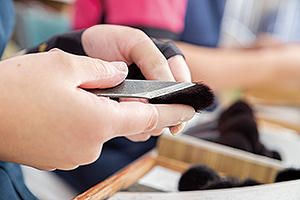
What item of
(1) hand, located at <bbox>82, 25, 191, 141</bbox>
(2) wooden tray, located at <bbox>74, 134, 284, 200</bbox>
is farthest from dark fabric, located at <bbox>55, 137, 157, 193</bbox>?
(1) hand, located at <bbox>82, 25, 191, 141</bbox>

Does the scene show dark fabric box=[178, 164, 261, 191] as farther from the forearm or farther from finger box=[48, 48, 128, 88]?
the forearm

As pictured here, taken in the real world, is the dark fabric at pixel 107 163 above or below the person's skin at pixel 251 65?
below

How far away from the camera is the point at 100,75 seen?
170 millimetres

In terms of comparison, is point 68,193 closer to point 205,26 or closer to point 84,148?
point 84,148

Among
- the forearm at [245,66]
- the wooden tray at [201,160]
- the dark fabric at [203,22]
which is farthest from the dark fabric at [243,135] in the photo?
the dark fabric at [203,22]

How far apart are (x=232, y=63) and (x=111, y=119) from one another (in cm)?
46

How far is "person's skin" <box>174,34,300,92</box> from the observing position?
1.82 ft

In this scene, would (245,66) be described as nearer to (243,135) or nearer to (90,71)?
(243,135)

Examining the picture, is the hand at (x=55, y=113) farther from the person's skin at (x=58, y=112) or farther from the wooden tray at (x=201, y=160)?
the wooden tray at (x=201, y=160)

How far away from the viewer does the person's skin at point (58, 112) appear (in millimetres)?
149

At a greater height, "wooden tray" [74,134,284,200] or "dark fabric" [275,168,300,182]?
"dark fabric" [275,168,300,182]

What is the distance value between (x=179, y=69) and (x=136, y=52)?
0.12 feet

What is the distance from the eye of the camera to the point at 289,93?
774 millimetres

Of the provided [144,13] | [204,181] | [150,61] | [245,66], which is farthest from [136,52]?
[245,66]
